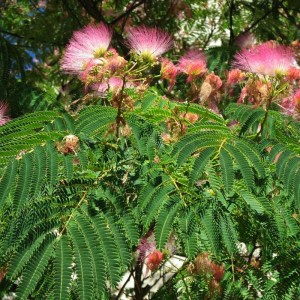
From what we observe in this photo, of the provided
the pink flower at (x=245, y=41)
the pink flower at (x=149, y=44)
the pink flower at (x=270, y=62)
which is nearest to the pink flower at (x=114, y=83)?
the pink flower at (x=149, y=44)

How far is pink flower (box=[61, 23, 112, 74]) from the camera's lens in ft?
7.66

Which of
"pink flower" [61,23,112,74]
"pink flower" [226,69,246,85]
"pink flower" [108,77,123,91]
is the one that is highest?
"pink flower" [226,69,246,85]

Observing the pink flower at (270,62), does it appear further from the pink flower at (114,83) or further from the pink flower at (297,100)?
the pink flower at (114,83)

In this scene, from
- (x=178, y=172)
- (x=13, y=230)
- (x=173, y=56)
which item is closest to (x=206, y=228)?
(x=178, y=172)

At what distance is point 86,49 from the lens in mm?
2381

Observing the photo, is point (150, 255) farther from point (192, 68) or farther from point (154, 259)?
point (192, 68)

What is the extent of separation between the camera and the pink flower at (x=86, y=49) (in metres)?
2.33

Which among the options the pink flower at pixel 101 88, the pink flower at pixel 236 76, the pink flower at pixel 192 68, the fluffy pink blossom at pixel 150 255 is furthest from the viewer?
the pink flower at pixel 236 76

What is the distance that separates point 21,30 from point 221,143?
3.78 metres

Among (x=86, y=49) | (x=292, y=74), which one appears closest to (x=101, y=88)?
(x=86, y=49)

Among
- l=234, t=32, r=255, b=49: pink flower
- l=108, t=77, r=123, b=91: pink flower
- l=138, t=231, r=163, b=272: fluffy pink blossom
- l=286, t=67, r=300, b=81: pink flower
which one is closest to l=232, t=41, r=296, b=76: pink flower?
l=286, t=67, r=300, b=81: pink flower

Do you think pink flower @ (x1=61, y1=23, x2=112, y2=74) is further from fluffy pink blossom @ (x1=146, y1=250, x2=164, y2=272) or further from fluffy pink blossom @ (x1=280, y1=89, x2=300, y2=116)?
fluffy pink blossom @ (x1=146, y1=250, x2=164, y2=272)

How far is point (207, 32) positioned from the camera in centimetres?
548

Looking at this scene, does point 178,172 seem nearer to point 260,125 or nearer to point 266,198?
point 266,198
